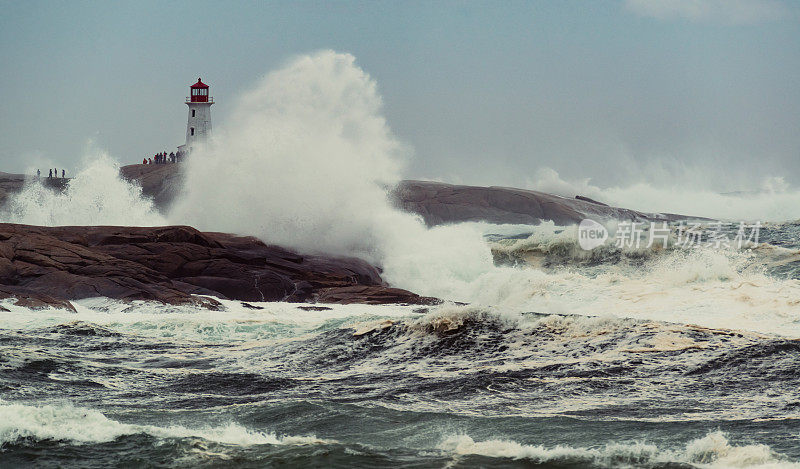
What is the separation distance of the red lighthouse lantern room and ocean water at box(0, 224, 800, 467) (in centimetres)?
3596

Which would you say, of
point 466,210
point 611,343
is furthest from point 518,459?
point 466,210

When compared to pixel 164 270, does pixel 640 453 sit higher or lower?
lower

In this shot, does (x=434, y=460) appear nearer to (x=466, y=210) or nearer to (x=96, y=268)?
(x=96, y=268)

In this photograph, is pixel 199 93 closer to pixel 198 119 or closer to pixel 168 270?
pixel 198 119

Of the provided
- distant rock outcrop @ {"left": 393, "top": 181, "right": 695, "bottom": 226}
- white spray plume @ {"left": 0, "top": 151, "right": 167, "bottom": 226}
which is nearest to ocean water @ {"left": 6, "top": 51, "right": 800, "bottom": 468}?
white spray plume @ {"left": 0, "top": 151, "right": 167, "bottom": 226}

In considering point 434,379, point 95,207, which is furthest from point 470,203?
point 434,379

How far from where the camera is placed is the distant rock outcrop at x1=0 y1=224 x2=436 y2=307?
15.5 metres

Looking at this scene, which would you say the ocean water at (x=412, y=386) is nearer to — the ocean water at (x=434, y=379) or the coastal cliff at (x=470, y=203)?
the ocean water at (x=434, y=379)

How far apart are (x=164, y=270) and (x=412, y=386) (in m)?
10.5

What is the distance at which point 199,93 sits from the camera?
4956 cm

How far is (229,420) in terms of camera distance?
23.1 ft

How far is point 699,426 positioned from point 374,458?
101 inches

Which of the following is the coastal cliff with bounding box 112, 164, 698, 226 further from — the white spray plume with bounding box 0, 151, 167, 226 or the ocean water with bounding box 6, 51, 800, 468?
the ocean water with bounding box 6, 51, 800, 468

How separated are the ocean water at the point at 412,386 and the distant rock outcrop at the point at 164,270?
88cm
